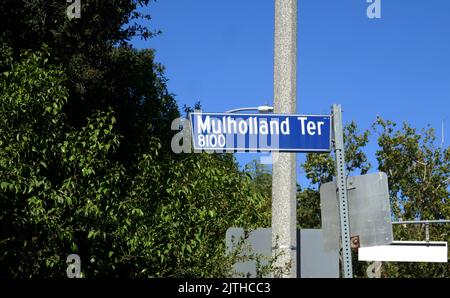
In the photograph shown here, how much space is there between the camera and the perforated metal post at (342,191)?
22.6ft

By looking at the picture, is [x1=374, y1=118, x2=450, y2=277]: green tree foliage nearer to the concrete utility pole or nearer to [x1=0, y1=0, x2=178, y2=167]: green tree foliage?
[x1=0, y1=0, x2=178, y2=167]: green tree foliage

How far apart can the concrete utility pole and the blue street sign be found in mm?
1783

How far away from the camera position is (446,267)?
151ft

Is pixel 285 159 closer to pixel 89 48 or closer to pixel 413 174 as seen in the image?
pixel 89 48

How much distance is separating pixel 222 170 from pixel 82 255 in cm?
330

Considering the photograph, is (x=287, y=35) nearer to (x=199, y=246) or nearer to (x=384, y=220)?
(x=384, y=220)

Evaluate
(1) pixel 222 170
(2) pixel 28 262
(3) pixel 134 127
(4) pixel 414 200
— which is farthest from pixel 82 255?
(4) pixel 414 200

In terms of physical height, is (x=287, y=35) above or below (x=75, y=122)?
below

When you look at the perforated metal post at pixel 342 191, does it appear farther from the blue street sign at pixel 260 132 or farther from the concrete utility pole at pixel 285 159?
the concrete utility pole at pixel 285 159

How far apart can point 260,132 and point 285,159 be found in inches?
75.9

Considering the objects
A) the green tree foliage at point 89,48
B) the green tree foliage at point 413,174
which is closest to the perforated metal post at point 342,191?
the green tree foliage at point 89,48

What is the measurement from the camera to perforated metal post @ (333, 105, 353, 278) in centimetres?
690

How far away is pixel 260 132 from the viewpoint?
24.1 ft

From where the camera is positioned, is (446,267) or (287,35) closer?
(287,35)
